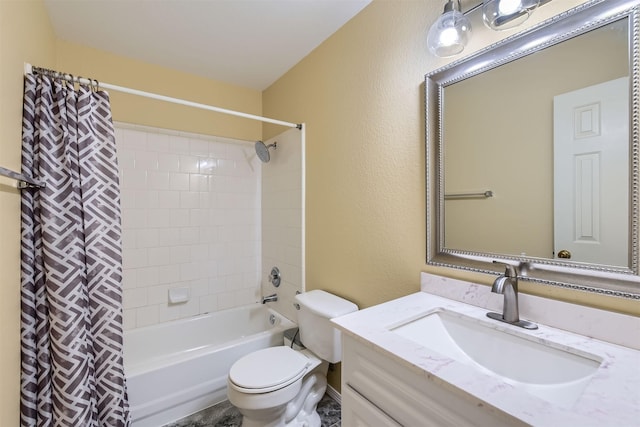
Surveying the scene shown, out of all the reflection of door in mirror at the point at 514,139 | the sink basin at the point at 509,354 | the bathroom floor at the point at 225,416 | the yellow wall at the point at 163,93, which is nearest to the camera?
the sink basin at the point at 509,354

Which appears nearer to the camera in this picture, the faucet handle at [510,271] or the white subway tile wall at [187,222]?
the faucet handle at [510,271]

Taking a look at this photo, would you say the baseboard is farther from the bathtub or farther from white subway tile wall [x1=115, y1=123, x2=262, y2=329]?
white subway tile wall [x1=115, y1=123, x2=262, y2=329]

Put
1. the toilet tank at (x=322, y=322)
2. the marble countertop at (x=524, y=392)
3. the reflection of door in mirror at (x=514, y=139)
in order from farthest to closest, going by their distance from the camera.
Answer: the toilet tank at (x=322, y=322) < the reflection of door in mirror at (x=514, y=139) < the marble countertop at (x=524, y=392)

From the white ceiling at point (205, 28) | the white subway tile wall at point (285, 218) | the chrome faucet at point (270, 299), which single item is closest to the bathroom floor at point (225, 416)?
the white subway tile wall at point (285, 218)

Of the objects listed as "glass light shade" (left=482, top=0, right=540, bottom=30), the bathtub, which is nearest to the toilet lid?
the bathtub

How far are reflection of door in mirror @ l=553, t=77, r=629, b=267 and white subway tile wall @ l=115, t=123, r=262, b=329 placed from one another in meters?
2.22

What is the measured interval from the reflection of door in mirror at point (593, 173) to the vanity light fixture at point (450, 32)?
0.39 meters

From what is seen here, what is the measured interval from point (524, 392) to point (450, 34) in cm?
114

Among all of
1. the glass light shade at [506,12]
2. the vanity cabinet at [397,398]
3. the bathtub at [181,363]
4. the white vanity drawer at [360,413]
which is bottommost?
the bathtub at [181,363]

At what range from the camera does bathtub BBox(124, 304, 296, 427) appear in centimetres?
155

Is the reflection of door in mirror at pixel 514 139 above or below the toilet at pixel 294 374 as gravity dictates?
above

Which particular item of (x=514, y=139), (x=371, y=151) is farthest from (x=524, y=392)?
(x=371, y=151)

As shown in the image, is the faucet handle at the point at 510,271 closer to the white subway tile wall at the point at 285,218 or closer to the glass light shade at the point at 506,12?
the glass light shade at the point at 506,12

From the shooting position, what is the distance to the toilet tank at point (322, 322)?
1504mm
